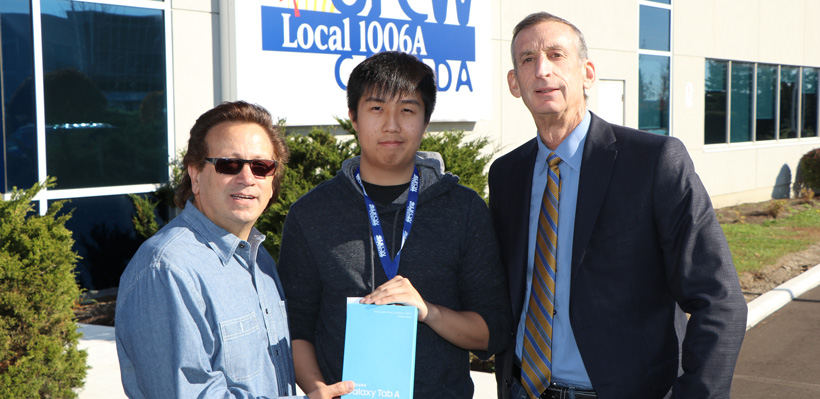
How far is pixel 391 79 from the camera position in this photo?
98.6 inches

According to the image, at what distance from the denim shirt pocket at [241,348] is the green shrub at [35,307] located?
2.68m

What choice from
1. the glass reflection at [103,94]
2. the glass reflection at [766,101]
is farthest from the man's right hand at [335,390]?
the glass reflection at [766,101]

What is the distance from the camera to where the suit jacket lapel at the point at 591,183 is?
8.23 feet

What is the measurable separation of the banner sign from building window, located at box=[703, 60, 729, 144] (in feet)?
31.4

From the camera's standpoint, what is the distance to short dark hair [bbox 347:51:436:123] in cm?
251

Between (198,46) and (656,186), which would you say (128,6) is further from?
(656,186)

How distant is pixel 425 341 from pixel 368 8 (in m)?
7.06

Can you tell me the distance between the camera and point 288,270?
2.52 meters

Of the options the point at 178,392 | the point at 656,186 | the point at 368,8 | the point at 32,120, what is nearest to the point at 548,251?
the point at 656,186

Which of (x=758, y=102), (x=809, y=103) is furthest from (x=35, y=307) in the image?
(x=809, y=103)

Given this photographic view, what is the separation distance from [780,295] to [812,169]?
46.0 ft

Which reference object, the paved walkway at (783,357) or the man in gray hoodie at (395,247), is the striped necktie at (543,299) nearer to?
the man in gray hoodie at (395,247)

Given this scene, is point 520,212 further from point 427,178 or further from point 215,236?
point 215,236

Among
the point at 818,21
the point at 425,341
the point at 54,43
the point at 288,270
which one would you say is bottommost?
the point at 425,341
